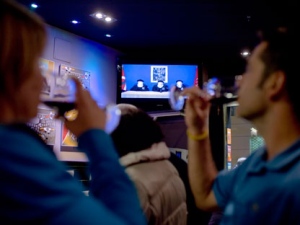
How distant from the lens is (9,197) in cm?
64

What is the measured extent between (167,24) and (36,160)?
4.88m

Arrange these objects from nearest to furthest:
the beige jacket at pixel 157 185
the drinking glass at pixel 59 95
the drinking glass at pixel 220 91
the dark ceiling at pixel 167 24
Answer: the drinking glass at pixel 59 95 < the drinking glass at pixel 220 91 < the beige jacket at pixel 157 185 < the dark ceiling at pixel 167 24

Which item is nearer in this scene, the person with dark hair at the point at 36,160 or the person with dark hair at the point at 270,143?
the person with dark hair at the point at 36,160

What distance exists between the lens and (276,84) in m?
1.16

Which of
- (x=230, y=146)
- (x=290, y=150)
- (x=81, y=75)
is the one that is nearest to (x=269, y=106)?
(x=290, y=150)

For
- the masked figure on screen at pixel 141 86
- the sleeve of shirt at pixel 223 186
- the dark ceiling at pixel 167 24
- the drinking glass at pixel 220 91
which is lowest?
the sleeve of shirt at pixel 223 186

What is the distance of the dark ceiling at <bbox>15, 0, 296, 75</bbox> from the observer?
4.72 meters

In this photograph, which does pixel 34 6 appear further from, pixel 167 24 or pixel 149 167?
pixel 149 167

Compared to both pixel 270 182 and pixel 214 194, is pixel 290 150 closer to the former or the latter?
pixel 270 182

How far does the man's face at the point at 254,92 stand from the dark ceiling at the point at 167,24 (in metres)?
3.51

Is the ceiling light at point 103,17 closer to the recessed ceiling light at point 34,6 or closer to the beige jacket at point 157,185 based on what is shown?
the recessed ceiling light at point 34,6

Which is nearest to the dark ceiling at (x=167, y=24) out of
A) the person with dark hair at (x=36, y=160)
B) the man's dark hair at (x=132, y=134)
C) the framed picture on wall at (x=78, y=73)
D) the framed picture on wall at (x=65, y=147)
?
the framed picture on wall at (x=78, y=73)

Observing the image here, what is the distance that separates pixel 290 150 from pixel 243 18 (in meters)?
4.39

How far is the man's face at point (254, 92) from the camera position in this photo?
1193 mm
